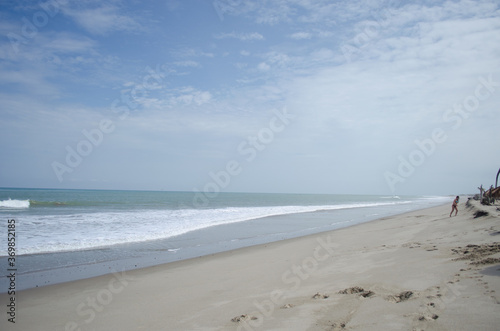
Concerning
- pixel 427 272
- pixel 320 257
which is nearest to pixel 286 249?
pixel 320 257

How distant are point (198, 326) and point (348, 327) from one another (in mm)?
2354

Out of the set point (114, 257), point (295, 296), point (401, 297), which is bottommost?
point (114, 257)

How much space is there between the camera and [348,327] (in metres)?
4.09

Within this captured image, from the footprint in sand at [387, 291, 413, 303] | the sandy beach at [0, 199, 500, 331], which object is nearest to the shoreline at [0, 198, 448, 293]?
the sandy beach at [0, 199, 500, 331]

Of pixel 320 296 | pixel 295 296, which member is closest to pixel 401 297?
pixel 320 296

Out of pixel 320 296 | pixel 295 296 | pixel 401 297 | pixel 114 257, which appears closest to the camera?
pixel 401 297

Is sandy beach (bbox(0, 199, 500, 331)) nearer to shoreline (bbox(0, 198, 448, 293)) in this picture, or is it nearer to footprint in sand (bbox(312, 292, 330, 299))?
footprint in sand (bbox(312, 292, 330, 299))

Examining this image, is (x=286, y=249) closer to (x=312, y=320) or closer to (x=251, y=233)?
(x=251, y=233)

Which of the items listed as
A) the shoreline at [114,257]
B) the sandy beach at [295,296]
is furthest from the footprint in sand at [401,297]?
the shoreline at [114,257]

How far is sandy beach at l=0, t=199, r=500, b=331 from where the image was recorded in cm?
435

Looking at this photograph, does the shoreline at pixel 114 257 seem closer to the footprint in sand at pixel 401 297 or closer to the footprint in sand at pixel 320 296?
the footprint in sand at pixel 320 296

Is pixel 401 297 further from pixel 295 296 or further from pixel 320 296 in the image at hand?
pixel 295 296

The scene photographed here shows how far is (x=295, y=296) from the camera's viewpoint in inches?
228

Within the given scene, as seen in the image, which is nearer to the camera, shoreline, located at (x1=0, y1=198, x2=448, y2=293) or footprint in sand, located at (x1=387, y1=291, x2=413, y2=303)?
footprint in sand, located at (x1=387, y1=291, x2=413, y2=303)
